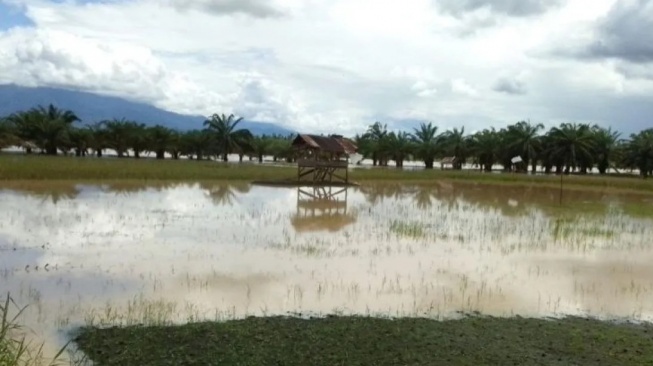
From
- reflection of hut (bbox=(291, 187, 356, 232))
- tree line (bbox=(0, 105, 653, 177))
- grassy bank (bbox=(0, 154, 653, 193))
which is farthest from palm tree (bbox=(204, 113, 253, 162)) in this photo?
reflection of hut (bbox=(291, 187, 356, 232))

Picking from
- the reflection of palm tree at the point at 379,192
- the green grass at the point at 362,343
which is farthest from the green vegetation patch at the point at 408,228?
the green grass at the point at 362,343

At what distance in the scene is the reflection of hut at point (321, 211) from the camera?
14398 mm

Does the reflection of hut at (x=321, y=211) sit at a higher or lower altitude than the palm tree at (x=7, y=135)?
lower

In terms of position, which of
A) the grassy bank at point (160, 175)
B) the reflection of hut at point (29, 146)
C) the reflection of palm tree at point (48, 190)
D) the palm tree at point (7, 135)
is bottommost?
the reflection of palm tree at point (48, 190)

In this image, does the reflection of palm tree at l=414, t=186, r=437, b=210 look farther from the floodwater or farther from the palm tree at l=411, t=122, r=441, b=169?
the palm tree at l=411, t=122, r=441, b=169

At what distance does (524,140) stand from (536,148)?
1871 millimetres

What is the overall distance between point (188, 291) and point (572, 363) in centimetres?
434

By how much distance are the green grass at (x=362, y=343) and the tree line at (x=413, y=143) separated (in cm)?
3729

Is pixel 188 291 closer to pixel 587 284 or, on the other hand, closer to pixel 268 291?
pixel 268 291

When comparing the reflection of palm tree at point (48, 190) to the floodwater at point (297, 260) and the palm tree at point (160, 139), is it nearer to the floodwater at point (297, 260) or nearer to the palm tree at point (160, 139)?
→ the floodwater at point (297, 260)

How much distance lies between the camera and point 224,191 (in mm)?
22547

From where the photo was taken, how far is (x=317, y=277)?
8.42m

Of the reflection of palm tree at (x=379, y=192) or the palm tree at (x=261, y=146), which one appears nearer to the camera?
the reflection of palm tree at (x=379, y=192)

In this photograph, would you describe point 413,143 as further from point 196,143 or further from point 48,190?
point 48,190
